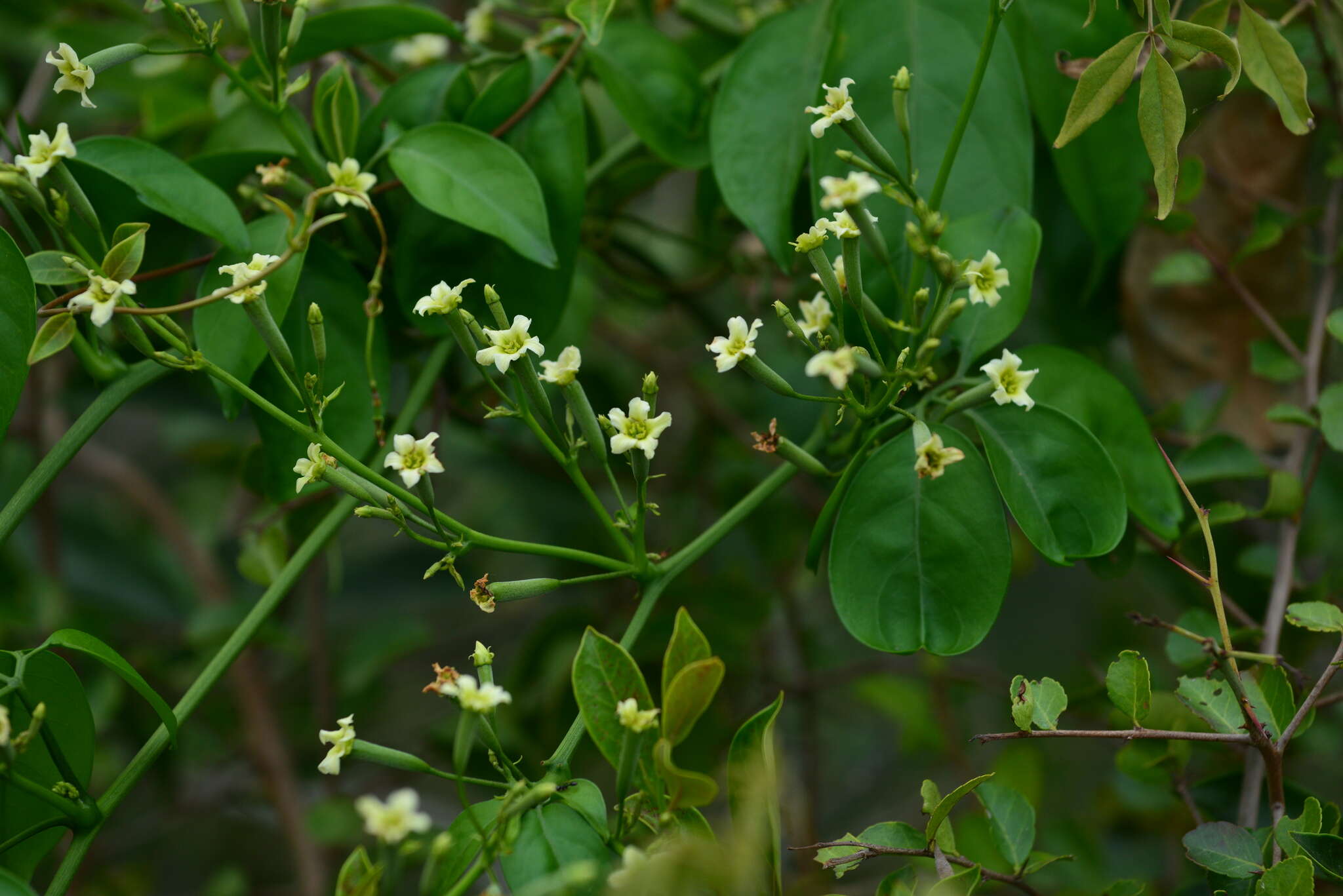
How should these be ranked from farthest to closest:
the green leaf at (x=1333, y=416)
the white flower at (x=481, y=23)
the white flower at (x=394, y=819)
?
the white flower at (x=481, y=23), the green leaf at (x=1333, y=416), the white flower at (x=394, y=819)

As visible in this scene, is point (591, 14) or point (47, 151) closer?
point (47, 151)

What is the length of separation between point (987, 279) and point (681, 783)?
269 millimetres

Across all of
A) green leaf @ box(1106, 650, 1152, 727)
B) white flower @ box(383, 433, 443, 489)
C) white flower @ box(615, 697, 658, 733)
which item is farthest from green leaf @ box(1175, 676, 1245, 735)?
white flower @ box(383, 433, 443, 489)

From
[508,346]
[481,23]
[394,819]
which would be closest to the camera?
[394,819]

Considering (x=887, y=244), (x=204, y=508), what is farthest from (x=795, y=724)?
(x=887, y=244)

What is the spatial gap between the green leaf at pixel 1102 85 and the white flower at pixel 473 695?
350mm

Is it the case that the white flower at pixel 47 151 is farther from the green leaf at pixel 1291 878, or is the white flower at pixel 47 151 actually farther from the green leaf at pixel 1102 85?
the green leaf at pixel 1291 878

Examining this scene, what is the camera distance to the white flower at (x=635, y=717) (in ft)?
1.32

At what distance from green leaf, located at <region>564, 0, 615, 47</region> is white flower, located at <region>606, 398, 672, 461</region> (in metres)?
0.22

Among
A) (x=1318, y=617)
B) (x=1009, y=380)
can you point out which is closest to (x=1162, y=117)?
(x=1009, y=380)

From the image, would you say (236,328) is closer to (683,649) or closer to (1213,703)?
(683,649)

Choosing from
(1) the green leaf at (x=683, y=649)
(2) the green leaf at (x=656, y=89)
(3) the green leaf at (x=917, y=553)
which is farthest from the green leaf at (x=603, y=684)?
(2) the green leaf at (x=656, y=89)

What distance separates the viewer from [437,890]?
1.44ft

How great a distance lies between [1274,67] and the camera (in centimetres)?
50
